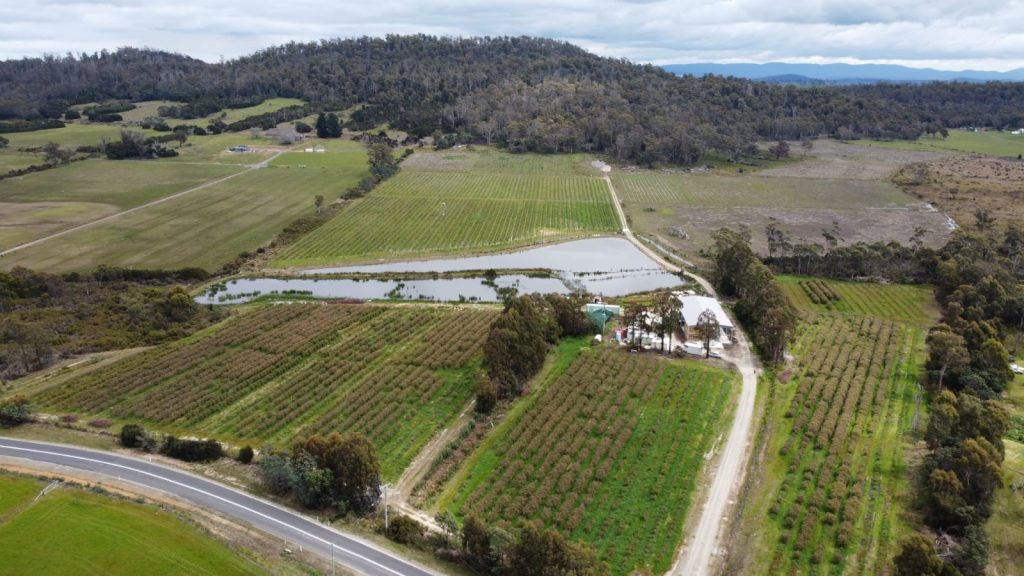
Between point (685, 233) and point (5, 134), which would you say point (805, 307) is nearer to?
point (685, 233)

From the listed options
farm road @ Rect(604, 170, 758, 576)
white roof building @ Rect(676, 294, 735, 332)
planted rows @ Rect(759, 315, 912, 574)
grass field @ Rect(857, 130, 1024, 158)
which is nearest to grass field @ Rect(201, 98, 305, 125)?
white roof building @ Rect(676, 294, 735, 332)

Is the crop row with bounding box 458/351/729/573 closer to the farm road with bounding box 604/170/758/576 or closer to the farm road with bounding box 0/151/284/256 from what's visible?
the farm road with bounding box 604/170/758/576

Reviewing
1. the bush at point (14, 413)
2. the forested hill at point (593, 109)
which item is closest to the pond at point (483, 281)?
Result: the bush at point (14, 413)

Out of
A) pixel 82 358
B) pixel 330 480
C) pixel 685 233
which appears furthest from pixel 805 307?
pixel 82 358

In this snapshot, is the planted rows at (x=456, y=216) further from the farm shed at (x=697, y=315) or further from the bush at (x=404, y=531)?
the bush at (x=404, y=531)

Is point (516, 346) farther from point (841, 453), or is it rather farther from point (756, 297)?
point (756, 297)
